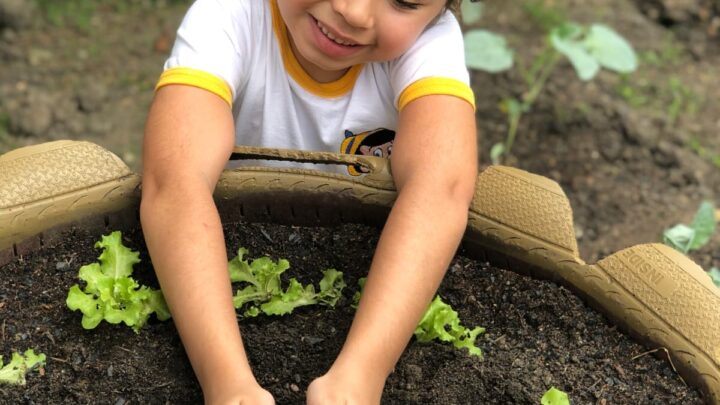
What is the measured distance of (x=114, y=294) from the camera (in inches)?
65.6

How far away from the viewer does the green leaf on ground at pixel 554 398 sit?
1588mm

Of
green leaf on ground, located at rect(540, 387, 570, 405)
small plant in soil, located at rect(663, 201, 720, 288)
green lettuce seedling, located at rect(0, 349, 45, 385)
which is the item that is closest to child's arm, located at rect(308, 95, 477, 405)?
green leaf on ground, located at rect(540, 387, 570, 405)

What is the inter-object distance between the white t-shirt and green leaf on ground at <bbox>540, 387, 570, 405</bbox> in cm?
57

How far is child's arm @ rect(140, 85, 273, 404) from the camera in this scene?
59.4 inches

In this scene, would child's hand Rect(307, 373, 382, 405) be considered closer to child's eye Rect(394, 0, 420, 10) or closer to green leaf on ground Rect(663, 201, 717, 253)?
child's eye Rect(394, 0, 420, 10)

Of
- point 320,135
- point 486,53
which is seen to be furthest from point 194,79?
point 486,53

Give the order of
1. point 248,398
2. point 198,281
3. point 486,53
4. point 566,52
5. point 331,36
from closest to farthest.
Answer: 1. point 248,398
2. point 198,281
3. point 331,36
4. point 566,52
5. point 486,53

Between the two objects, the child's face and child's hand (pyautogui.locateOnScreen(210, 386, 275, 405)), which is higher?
the child's face

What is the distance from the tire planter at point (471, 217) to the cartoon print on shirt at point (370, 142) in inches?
11.6

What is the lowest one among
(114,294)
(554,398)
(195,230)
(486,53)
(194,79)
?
(486,53)

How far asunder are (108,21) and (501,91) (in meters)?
1.48

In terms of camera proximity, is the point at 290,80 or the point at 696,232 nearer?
the point at 290,80

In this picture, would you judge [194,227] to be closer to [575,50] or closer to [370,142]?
[370,142]

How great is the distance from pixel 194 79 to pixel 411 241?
1.62 ft
